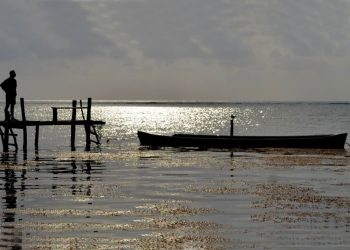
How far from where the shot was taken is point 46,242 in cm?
1555

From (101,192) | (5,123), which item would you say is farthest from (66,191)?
(5,123)

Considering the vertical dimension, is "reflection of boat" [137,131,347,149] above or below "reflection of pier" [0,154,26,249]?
above

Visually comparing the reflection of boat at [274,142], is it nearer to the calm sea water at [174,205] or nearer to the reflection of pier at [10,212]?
the calm sea water at [174,205]

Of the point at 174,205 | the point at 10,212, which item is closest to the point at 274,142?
the point at 174,205

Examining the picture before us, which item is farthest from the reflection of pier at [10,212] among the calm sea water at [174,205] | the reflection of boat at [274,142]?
the reflection of boat at [274,142]

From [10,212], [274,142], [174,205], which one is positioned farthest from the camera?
[274,142]

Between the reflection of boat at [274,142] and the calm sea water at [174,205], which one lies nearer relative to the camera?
the calm sea water at [174,205]

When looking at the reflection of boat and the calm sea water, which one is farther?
the reflection of boat

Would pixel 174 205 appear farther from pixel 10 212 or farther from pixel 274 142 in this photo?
pixel 274 142

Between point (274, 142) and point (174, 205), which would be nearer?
point (174, 205)

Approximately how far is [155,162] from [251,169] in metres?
6.37

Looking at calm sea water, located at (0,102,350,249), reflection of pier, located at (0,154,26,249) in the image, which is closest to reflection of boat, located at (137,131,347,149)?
calm sea water, located at (0,102,350,249)

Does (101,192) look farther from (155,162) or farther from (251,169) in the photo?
(155,162)

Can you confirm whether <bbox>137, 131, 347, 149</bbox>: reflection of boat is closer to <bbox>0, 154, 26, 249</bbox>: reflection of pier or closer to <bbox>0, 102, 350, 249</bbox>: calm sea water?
<bbox>0, 102, 350, 249</bbox>: calm sea water
